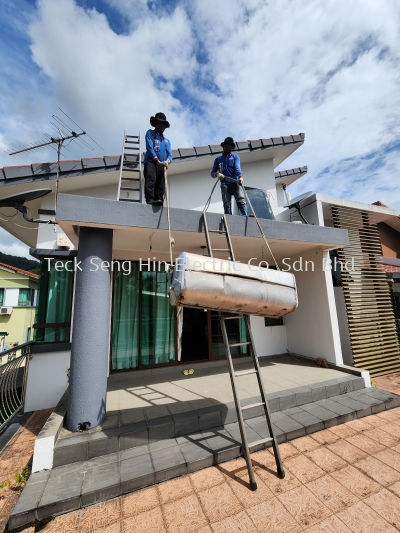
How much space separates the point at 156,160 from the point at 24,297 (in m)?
18.1

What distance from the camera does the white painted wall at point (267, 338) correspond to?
21.8 ft

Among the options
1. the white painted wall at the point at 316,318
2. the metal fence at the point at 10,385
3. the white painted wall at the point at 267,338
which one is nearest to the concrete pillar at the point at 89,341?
the metal fence at the point at 10,385

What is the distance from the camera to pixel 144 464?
8.91 feet

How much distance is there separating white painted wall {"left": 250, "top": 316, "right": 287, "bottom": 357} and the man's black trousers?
439 centimetres

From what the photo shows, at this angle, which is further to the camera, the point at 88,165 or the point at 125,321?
the point at 88,165

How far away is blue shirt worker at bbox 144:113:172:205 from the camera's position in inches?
147

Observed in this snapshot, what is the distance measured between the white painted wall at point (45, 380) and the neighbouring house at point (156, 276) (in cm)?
2

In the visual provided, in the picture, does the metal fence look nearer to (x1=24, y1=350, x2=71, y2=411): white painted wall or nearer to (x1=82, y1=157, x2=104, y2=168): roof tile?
(x1=24, y1=350, x2=71, y2=411): white painted wall

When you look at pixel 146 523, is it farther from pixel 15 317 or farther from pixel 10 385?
pixel 15 317

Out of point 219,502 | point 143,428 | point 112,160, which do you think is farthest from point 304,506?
point 112,160

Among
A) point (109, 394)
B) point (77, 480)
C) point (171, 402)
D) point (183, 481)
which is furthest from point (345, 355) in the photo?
point (77, 480)

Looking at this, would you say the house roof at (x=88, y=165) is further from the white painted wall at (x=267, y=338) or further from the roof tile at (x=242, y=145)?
the white painted wall at (x=267, y=338)

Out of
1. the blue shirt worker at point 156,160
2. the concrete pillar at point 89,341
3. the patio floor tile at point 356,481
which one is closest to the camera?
the patio floor tile at point 356,481

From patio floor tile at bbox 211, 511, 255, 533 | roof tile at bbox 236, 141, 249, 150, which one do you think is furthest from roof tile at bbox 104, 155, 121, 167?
patio floor tile at bbox 211, 511, 255, 533
